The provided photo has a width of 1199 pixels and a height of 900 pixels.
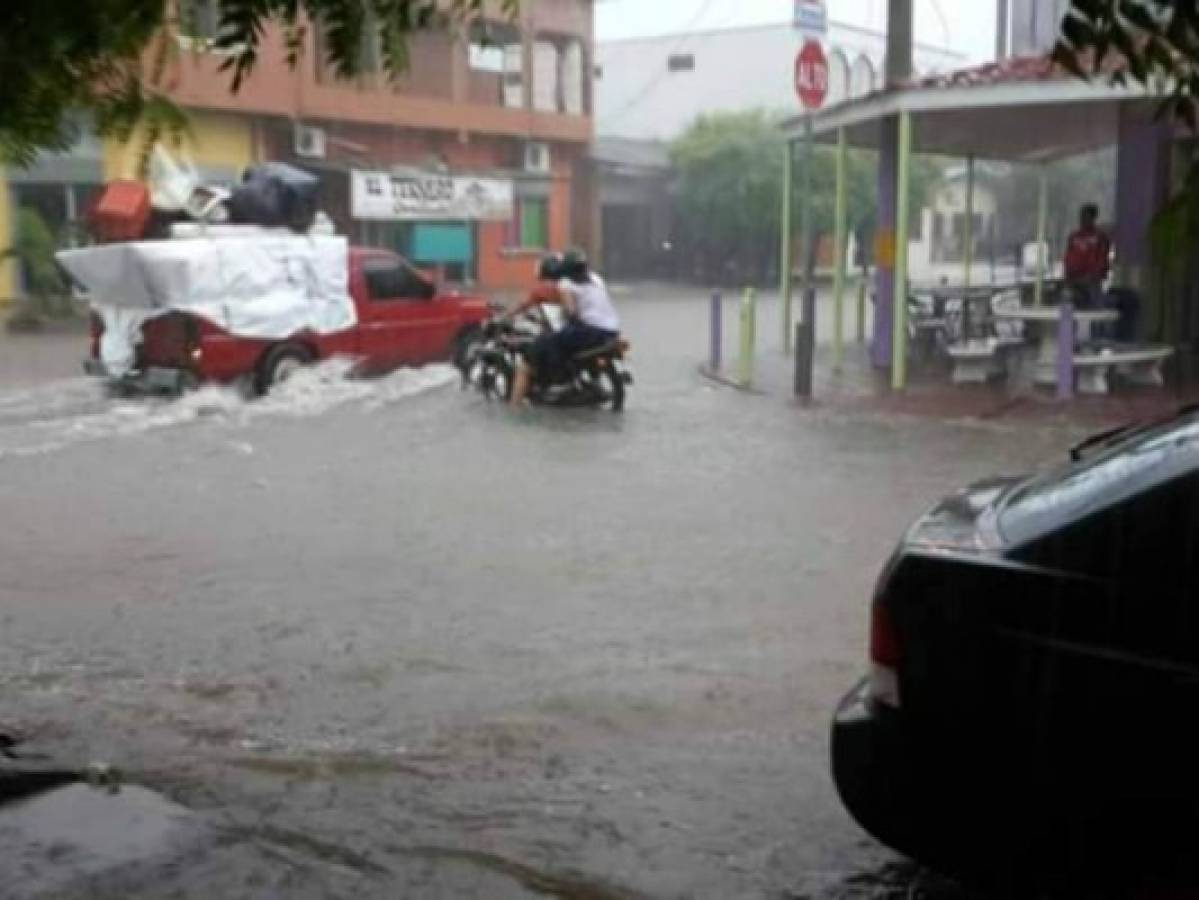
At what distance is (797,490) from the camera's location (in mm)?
11867

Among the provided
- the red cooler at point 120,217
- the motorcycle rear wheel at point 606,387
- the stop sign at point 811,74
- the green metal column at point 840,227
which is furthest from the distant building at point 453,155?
the motorcycle rear wheel at point 606,387

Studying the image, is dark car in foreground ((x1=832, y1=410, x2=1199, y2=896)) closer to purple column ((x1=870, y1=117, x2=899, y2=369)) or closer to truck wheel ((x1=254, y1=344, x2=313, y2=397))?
truck wheel ((x1=254, y1=344, x2=313, y2=397))

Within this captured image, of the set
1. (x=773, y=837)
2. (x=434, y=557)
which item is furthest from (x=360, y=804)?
(x=434, y=557)

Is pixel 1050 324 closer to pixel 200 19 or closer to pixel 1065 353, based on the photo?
pixel 1065 353

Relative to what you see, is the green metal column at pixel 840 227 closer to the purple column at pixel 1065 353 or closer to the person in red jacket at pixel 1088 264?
the person in red jacket at pixel 1088 264

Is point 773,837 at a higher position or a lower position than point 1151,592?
lower

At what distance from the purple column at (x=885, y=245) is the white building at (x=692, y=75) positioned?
3714 centimetres

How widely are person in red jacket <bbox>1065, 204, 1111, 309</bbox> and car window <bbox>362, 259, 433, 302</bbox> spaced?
7433 mm

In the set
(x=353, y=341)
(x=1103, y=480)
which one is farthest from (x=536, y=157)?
(x=1103, y=480)

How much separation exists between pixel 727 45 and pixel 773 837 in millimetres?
58417

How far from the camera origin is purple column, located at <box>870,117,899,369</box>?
63.3ft

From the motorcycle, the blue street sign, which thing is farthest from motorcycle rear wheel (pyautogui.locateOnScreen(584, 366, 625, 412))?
the blue street sign

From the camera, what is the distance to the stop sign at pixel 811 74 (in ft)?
53.5

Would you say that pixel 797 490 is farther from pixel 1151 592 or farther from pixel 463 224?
pixel 463 224
